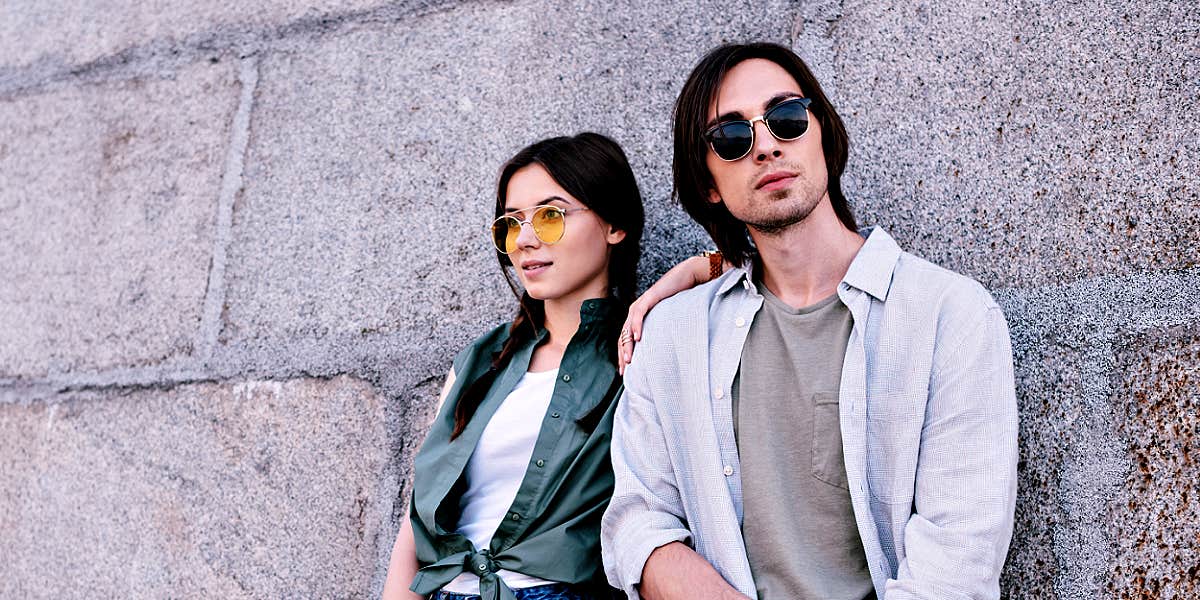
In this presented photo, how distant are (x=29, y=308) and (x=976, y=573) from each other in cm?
328

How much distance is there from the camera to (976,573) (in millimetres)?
1576

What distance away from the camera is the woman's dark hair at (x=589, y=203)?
2.34m

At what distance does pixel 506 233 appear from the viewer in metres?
2.38

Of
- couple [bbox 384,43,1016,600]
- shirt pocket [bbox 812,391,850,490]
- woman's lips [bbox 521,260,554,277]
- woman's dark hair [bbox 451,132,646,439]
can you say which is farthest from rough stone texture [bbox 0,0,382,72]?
shirt pocket [bbox 812,391,850,490]

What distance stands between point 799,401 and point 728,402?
0.14m

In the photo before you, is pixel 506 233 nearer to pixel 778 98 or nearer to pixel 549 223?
pixel 549 223

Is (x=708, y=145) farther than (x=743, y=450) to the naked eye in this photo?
Yes

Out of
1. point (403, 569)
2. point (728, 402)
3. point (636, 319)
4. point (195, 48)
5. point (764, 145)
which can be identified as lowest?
point (403, 569)

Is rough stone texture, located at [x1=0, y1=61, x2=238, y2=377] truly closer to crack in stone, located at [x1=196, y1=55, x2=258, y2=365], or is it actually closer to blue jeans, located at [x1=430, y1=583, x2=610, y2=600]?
crack in stone, located at [x1=196, y1=55, x2=258, y2=365]

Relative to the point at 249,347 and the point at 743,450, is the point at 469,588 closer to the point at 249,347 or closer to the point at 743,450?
the point at 743,450

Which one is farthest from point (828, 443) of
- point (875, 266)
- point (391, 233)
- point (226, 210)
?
point (226, 210)

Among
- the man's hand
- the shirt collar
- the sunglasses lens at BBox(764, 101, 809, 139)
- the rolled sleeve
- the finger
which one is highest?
the sunglasses lens at BBox(764, 101, 809, 139)

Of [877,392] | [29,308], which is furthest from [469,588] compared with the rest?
[29,308]

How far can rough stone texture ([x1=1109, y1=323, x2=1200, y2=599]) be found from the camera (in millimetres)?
1806
